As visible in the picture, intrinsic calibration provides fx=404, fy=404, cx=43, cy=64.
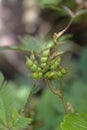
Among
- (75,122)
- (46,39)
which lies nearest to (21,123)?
(75,122)

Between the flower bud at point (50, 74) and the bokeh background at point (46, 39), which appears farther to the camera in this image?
the bokeh background at point (46, 39)

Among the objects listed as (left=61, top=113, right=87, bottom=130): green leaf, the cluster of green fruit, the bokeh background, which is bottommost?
(left=61, top=113, right=87, bottom=130): green leaf

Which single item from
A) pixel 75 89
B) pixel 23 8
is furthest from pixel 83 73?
pixel 23 8

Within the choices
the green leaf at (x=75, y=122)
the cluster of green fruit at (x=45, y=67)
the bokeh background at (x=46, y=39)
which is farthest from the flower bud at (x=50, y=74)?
the bokeh background at (x=46, y=39)

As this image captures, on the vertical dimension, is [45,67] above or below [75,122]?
above

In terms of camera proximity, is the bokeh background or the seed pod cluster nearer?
the seed pod cluster

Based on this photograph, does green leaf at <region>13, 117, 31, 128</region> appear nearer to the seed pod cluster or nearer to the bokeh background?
the seed pod cluster

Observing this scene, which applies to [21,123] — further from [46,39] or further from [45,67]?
[46,39]

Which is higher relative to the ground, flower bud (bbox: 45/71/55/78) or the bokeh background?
the bokeh background

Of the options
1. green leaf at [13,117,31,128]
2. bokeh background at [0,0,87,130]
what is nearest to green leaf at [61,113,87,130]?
green leaf at [13,117,31,128]

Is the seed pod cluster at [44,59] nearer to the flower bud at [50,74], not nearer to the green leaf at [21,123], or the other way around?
the flower bud at [50,74]
